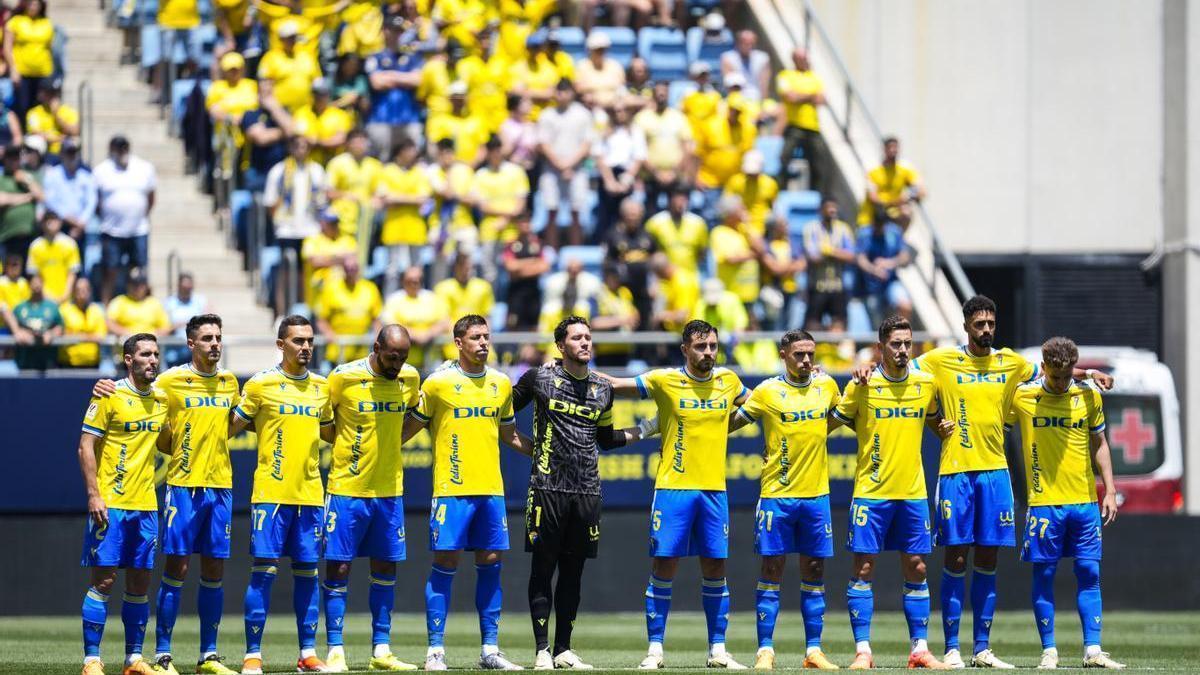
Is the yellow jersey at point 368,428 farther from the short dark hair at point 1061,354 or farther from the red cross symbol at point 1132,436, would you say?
the red cross symbol at point 1132,436

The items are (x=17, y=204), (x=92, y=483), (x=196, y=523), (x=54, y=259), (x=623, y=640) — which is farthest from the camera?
(x=17, y=204)

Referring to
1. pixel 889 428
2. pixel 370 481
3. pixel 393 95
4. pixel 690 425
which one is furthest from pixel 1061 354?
pixel 393 95

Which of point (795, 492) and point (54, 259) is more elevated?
point (54, 259)

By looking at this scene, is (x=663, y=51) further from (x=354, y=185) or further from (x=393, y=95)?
(x=354, y=185)

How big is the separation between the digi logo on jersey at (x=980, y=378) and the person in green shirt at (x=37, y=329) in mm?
→ 9572

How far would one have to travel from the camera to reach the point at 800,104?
24.0 meters

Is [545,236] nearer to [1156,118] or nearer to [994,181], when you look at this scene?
[994,181]

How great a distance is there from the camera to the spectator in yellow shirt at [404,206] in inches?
853

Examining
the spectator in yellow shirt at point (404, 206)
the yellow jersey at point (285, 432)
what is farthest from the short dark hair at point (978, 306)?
the spectator in yellow shirt at point (404, 206)

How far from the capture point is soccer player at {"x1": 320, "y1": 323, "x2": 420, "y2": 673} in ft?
45.4

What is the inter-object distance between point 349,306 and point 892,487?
8.00 metres

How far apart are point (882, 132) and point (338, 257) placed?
370 inches

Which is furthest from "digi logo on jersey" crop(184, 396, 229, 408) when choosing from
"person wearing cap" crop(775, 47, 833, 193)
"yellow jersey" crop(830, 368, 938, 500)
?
"person wearing cap" crop(775, 47, 833, 193)

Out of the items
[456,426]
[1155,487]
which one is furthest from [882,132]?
[456,426]
